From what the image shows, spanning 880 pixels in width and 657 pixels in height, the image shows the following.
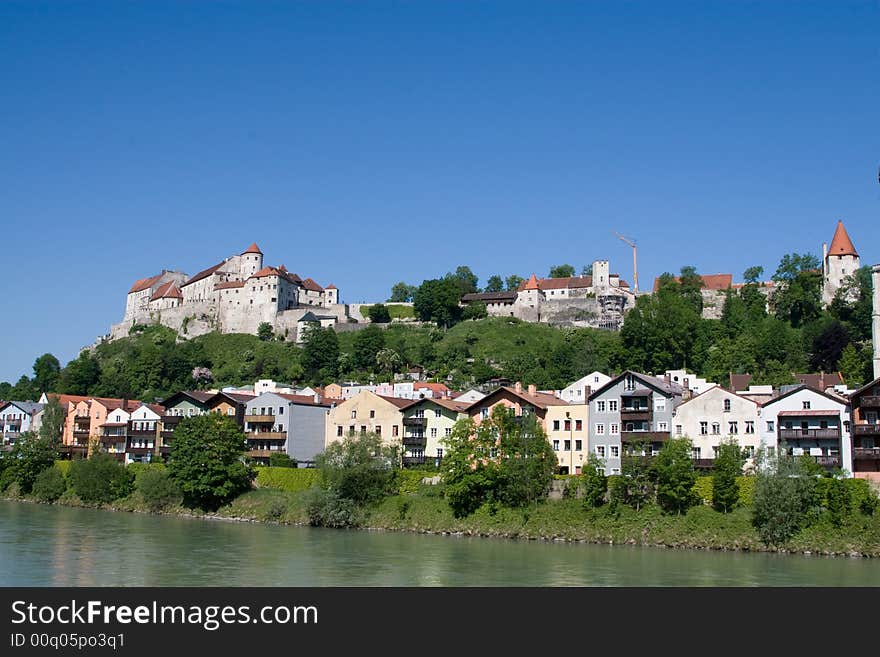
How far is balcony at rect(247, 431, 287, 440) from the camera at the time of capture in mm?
75438

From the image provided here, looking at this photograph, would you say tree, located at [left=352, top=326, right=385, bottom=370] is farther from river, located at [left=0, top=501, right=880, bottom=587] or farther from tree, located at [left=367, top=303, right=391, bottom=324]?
river, located at [left=0, top=501, right=880, bottom=587]

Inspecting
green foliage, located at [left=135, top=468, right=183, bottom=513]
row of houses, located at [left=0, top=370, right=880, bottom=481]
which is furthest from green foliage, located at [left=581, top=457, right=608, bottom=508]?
green foliage, located at [left=135, top=468, right=183, bottom=513]

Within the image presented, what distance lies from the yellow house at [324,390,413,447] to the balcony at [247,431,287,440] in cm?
357

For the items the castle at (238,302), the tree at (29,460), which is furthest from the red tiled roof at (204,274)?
the tree at (29,460)

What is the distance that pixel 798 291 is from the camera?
4828 inches

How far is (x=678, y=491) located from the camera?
168ft

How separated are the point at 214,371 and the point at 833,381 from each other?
81746 millimetres

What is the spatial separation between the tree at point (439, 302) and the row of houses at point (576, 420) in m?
57.7

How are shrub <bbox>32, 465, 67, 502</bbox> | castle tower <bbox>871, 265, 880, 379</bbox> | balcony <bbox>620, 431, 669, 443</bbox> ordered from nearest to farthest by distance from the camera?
balcony <bbox>620, 431, 669, 443</bbox> → shrub <bbox>32, 465, 67, 502</bbox> → castle tower <bbox>871, 265, 880, 379</bbox>
